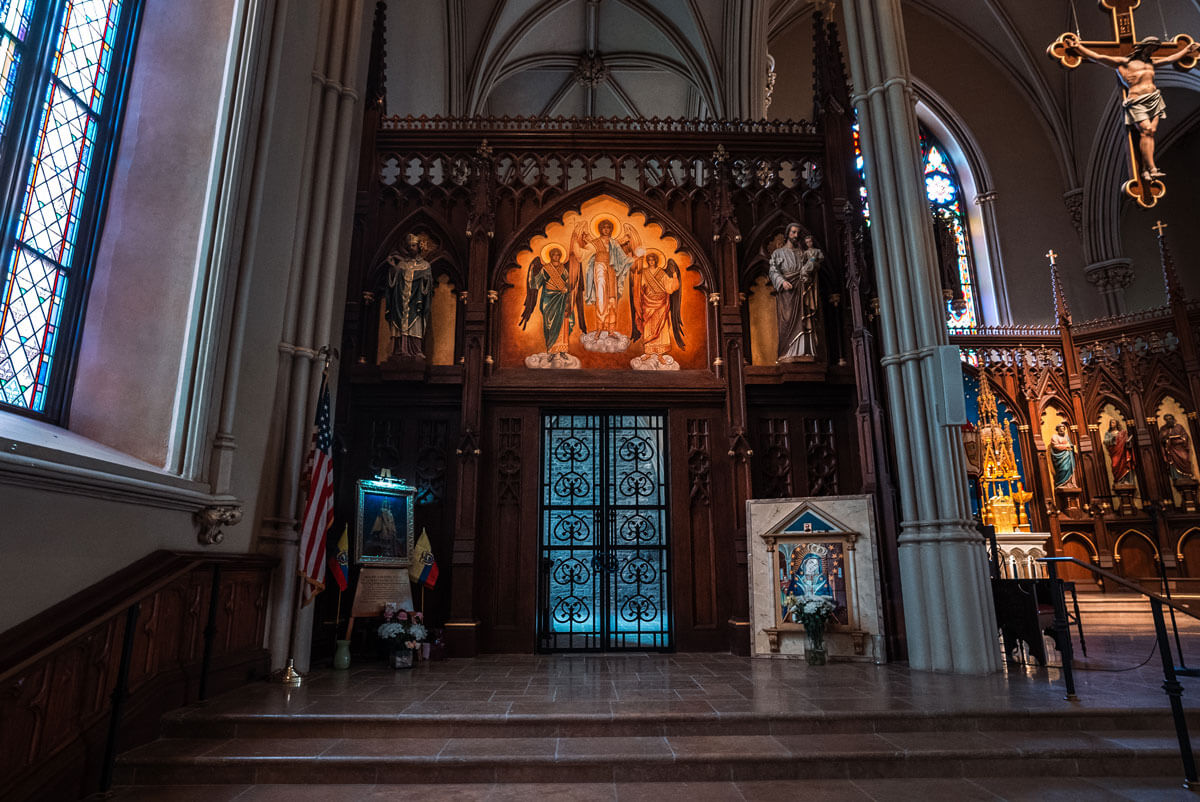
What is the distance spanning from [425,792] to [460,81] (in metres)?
14.4

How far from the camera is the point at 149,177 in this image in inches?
224

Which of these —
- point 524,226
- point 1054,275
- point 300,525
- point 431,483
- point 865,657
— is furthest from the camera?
point 1054,275

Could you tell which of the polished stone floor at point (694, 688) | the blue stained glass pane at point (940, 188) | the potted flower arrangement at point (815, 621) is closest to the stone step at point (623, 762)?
the polished stone floor at point (694, 688)

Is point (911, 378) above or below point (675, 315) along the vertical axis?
below

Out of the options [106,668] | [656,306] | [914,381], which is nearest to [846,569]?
[914,381]

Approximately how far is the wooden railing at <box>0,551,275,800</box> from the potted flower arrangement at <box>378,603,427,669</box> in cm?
151

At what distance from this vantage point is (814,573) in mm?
7660

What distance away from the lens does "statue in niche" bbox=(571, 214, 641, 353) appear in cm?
905

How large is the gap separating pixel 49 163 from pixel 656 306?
6.15 metres

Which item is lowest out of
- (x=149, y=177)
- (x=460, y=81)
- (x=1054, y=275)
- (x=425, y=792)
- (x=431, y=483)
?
(x=425, y=792)

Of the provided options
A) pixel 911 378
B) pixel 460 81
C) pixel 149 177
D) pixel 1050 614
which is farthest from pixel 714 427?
pixel 460 81

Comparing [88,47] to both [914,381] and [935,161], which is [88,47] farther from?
[935,161]

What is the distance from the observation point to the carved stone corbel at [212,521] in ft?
18.1

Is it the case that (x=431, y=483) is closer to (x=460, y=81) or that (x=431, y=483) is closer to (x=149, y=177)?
(x=149, y=177)
